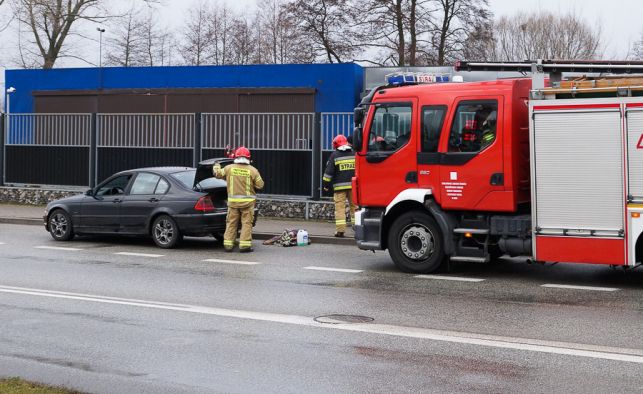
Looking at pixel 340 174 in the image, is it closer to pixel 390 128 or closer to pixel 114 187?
Result: pixel 114 187

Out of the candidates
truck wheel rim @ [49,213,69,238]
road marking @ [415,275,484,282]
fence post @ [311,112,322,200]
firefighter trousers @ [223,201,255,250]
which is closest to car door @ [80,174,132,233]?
truck wheel rim @ [49,213,69,238]

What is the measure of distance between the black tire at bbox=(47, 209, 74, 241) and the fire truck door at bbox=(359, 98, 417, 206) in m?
6.66

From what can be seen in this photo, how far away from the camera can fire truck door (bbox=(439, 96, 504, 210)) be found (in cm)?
1167

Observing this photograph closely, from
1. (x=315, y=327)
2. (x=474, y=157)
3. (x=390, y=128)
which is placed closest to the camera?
(x=315, y=327)

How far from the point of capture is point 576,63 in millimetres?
11844

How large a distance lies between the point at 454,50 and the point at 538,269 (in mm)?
29150

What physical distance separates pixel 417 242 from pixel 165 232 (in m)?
5.20

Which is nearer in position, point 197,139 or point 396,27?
point 197,139

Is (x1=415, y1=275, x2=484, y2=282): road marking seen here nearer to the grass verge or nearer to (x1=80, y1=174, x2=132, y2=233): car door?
(x1=80, y1=174, x2=132, y2=233): car door

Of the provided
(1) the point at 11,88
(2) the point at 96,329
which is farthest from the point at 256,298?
(1) the point at 11,88

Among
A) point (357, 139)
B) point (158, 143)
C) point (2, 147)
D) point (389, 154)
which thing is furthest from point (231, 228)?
point (2, 147)

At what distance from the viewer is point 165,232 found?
15805 mm

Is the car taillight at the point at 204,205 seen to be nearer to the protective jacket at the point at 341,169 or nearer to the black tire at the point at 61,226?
the protective jacket at the point at 341,169

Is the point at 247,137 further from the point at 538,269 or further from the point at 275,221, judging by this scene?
the point at 538,269
